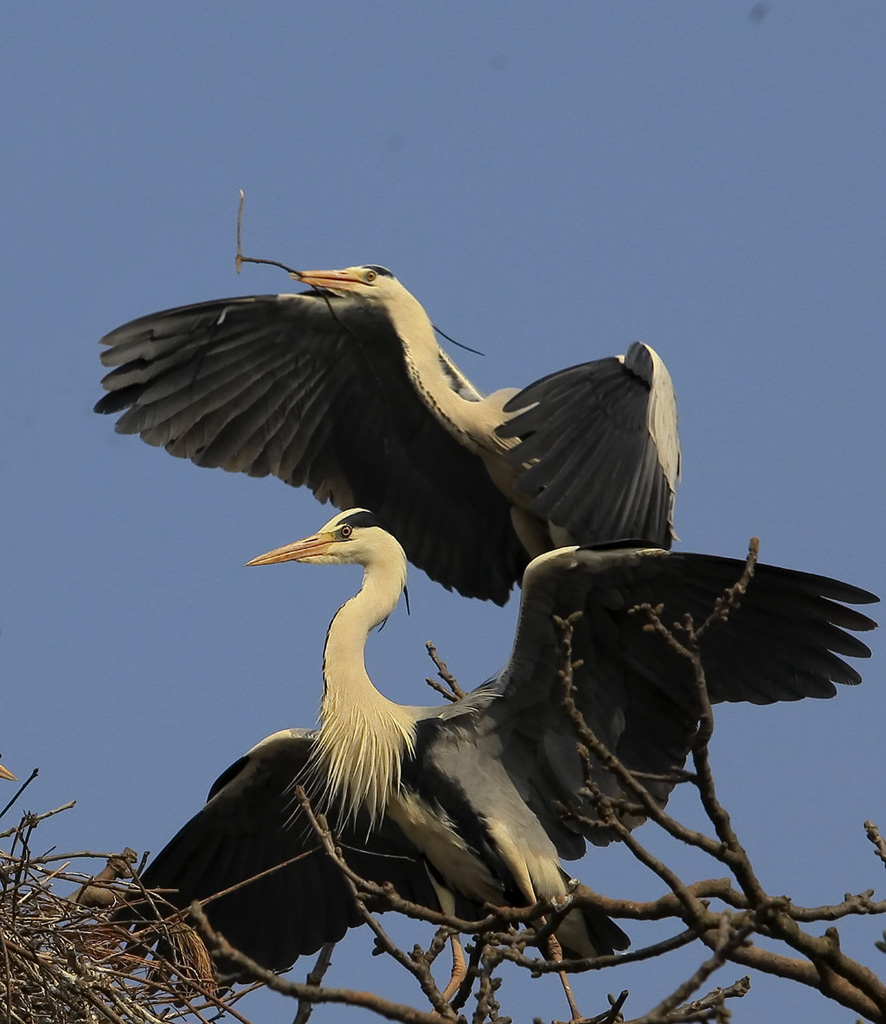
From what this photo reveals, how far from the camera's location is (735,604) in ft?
12.9

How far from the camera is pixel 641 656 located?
538 cm

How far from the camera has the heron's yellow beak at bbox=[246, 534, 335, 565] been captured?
6.09 metres

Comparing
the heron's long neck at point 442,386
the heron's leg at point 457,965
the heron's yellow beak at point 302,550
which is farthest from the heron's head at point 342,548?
the heron's leg at point 457,965

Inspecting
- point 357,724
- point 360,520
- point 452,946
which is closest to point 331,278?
point 360,520

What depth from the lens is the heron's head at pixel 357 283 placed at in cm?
701

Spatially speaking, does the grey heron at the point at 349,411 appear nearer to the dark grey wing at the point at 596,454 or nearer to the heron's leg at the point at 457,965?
the dark grey wing at the point at 596,454

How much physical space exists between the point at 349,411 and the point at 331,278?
1.84ft

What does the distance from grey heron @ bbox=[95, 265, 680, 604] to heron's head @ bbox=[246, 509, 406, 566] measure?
28.4 inches

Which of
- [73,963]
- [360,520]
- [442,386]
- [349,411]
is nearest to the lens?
[73,963]

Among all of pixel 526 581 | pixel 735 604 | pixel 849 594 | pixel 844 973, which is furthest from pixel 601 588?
pixel 844 973

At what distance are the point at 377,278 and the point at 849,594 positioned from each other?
283 centimetres

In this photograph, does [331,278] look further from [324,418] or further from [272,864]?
[272,864]

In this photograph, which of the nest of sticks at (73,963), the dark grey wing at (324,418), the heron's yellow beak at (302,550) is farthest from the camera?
the dark grey wing at (324,418)

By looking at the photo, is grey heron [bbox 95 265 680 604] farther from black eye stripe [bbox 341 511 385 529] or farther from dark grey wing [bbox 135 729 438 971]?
dark grey wing [bbox 135 729 438 971]
